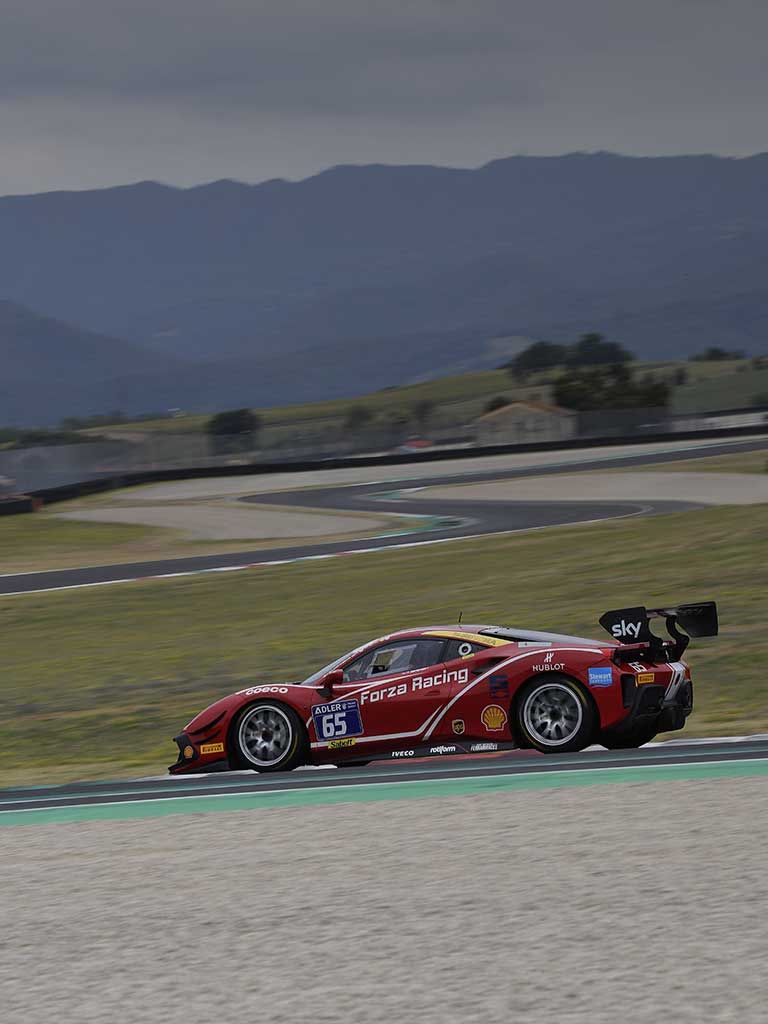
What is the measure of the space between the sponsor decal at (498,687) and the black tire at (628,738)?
74 centimetres

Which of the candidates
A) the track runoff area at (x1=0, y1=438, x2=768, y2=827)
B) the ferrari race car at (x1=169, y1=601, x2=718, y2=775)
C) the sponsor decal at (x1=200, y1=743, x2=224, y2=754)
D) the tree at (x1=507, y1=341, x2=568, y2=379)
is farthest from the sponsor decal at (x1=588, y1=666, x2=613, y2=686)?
the tree at (x1=507, y1=341, x2=568, y2=379)

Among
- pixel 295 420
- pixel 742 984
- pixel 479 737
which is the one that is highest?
pixel 295 420

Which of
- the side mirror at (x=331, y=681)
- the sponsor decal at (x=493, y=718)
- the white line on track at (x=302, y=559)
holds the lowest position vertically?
the sponsor decal at (x=493, y=718)

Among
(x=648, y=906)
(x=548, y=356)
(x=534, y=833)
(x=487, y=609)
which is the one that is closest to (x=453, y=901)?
(x=648, y=906)

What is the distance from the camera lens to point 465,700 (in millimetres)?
10555

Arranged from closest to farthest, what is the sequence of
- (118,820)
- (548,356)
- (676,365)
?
(118,820) → (676,365) → (548,356)

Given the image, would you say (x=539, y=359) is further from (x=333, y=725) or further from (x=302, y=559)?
(x=333, y=725)

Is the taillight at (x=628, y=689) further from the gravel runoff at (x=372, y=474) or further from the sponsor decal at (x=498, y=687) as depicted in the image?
the gravel runoff at (x=372, y=474)

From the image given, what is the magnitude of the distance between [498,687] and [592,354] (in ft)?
601

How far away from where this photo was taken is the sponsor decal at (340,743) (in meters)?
10.9

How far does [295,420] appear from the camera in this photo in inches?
7116

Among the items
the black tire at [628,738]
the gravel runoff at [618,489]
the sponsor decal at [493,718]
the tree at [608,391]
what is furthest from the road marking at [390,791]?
the tree at [608,391]

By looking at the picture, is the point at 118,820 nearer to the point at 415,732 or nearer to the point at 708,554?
the point at 415,732

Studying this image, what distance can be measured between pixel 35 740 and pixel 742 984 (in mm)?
10495
